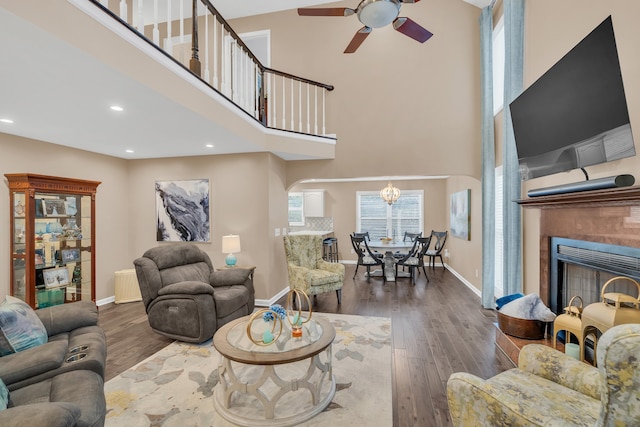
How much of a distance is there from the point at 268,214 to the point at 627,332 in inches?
171

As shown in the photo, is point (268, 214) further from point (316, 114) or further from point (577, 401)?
point (577, 401)

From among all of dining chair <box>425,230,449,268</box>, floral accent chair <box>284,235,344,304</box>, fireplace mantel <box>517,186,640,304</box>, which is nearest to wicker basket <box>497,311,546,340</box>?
fireplace mantel <box>517,186,640,304</box>

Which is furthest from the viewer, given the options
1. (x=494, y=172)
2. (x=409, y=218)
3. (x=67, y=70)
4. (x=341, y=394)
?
(x=409, y=218)

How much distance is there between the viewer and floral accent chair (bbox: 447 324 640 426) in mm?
901

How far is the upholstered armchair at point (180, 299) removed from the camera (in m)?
3.27

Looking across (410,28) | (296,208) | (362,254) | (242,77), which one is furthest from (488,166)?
(296,208)

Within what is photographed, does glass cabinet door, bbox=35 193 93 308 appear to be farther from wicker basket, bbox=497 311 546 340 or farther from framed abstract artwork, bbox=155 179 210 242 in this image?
wicker basket, bbox=497 311 546 340

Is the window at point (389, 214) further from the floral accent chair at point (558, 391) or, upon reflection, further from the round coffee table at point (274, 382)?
the floral accent chair at point (558, 391)

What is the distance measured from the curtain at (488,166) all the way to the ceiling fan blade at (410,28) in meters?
2.03

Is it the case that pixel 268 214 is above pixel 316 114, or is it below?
below

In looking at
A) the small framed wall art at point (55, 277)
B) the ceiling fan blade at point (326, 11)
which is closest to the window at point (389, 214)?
the ceiling fan blade at point (326, 11)

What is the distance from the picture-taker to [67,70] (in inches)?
83.0

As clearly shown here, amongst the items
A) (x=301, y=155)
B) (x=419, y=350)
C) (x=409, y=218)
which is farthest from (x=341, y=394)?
(x=409, y=218)

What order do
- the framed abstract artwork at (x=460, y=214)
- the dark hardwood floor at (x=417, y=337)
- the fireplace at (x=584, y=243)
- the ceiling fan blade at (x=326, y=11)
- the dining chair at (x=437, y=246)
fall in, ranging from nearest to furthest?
the fireplace at (x=584, y=243) → the dark hardwood floor at (x=417, y=337) → the ceiling fan blade at (x=326, y=11) → the framed abstract artwork at (x=460, y=214) → the dining chair at (x=437, y=246)
